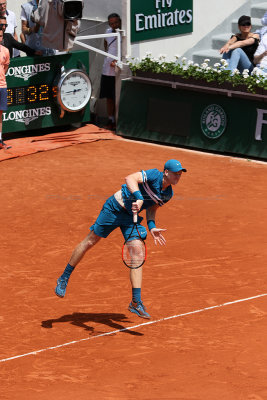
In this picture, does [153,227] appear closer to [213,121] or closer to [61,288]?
[61,288]

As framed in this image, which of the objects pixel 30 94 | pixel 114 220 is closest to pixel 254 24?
pixel 30 94

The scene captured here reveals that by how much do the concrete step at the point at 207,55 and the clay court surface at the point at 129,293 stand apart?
13.9ft

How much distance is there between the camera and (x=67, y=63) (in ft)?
67.0

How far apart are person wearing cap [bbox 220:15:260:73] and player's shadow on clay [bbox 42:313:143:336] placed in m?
9.43

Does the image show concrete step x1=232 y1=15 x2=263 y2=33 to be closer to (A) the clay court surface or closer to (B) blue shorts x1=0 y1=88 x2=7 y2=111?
(A) the clay court surface

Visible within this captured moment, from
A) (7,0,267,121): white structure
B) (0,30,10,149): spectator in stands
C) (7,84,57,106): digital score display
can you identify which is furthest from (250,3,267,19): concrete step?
(0,30,10,149): spectator in stands

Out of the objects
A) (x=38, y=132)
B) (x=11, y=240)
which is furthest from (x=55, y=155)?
(x=11, y=240)

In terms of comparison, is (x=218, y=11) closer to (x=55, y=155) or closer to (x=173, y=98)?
(x=173, y=98)

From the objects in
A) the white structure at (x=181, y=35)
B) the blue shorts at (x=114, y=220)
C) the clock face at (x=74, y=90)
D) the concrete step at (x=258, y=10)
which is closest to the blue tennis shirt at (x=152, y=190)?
the blue shorts at (x=114, y=220)

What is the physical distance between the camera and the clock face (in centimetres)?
2009

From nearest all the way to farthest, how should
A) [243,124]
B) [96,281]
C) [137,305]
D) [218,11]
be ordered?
[137,305]
[96,281]
[243,124]
[218,11]

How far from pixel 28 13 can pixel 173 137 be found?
4.12 m

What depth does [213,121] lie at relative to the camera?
1902cm

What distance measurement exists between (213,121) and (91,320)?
882 centimetres
